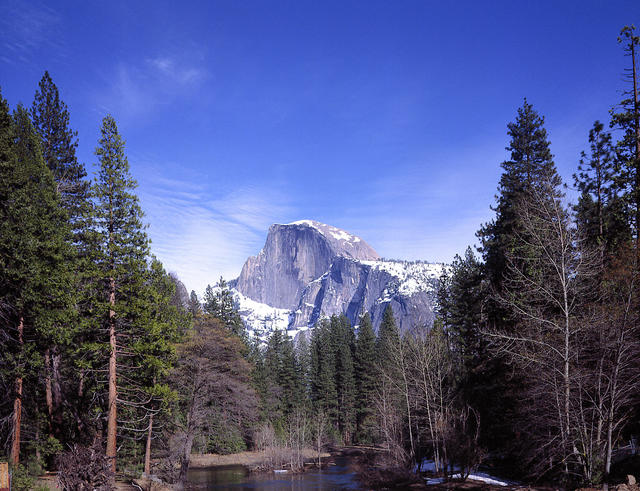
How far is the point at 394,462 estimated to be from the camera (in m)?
29.1

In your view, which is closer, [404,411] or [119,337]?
[119,337]

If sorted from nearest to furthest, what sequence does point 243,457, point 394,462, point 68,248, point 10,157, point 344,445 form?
point 10,157 → point 68,248 → point 394,462 → point 243,457 → point 344,445

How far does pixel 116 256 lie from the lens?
2036 cm

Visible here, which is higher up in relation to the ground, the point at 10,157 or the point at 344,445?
the point at 10,157

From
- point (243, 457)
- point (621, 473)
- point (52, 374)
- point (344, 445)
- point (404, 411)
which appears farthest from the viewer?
point (344, 445)

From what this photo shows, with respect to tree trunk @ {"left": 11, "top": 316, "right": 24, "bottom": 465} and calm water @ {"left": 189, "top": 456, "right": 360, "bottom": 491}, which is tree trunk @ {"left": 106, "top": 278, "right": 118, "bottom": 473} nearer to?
tree trunk @ {"left": 11, "top": 316, "right": 24, "bottom": 465}

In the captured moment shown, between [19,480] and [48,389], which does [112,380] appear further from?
[19,480]

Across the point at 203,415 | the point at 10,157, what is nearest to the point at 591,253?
the point at 10,157

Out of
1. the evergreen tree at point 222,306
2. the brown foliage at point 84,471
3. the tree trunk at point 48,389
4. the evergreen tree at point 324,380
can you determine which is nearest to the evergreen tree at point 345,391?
the evergreen tree at point 324,380

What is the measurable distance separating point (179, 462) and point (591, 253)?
26732 mm

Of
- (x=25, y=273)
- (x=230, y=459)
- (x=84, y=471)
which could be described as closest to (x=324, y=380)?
(x=230, y=459)

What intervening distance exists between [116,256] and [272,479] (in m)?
24.6

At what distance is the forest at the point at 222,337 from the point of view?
1491 centimetres

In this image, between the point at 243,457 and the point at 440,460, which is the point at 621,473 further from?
the point at 243,457
